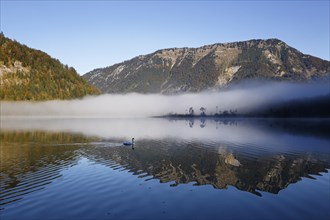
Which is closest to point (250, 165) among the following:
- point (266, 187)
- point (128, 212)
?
point (266, 187)

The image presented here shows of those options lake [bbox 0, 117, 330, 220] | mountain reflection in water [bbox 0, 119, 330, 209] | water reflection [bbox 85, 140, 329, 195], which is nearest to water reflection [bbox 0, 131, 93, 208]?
mountain reflection in water [bbox 0, 119, 330, 209]

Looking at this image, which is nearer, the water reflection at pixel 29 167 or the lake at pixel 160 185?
the lake at pixel 160 185

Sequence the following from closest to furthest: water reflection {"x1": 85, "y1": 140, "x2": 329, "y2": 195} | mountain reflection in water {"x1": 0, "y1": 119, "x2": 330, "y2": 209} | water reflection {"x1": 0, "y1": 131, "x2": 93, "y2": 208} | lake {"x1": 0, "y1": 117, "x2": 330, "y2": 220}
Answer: lake {"x1": 0, "y1": 117, "x2": 330, "y2": 220} → water reflection {"x1": 0, "y1": 131, "x2": 93, "y2": 208} → mountain reflection in water {"x1": 0, "y1": 119, "x2": 330, "y2": 209} → water reflection {"x1": 85, "y1": 140, "x2": 329, "y2": 195}

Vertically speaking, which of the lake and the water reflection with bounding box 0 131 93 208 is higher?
the water reflection with bounding box 0 131 93 208

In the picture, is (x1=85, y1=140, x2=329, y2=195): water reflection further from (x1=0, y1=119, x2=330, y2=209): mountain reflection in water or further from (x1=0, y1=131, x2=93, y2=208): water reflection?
(x1=0, y1=131, x2=93, y2=208): water reflection

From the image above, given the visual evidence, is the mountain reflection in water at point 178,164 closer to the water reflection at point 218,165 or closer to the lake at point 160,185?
the water reflection at point 218,165

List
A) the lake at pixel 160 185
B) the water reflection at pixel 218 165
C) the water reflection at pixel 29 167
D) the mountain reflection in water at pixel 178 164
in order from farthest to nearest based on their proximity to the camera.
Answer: the water reflection at pixel 218 165 → the mountain reflection in water at pixel 178 164 → the water reflection at pixel 29 167 → the lake at pixel 160 185

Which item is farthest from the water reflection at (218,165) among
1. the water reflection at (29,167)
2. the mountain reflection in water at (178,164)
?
the water reflection at (29,167)

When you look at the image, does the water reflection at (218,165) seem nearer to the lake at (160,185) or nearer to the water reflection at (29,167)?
the lake at (160,185)

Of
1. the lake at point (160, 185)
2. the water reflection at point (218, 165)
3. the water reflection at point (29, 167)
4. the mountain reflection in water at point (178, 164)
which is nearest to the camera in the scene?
the lake at point (160, 185)

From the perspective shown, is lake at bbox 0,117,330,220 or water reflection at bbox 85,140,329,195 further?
water reflection at bbox 85,140,329,195

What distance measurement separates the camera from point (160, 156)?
71312 mm

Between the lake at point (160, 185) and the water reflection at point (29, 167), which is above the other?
the water reflection at point (29, 167)

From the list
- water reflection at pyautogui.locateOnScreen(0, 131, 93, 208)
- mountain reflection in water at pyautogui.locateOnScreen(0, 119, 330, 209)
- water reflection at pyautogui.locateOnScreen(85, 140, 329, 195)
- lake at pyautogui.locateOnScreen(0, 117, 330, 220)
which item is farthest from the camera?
water reflection at pyautogui.locateOnScreen(85, 140, 329, 195)
